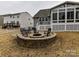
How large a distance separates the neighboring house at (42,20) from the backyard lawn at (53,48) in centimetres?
35

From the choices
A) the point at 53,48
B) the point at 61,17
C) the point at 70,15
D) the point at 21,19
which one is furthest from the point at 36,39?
the point at 70,15

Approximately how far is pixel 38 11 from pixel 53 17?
351mm

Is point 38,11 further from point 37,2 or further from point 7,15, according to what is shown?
point 7,15

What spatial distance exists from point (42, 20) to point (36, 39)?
430mm

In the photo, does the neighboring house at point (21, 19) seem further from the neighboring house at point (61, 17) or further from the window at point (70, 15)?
the window at point (70, 15)

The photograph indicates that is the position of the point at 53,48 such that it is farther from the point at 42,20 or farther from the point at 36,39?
the point at 42,20

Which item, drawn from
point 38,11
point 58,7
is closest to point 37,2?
point 38,11

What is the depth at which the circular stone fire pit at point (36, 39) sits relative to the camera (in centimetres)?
375

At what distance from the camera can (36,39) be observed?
3.75m

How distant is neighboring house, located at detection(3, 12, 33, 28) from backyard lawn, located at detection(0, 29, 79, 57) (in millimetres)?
207

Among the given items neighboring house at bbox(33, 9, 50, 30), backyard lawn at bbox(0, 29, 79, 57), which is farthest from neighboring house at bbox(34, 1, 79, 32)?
backyard lawn at bbox(0, 29, 79, 57)

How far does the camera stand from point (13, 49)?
3.84 meters

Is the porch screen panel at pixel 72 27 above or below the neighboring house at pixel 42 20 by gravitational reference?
below

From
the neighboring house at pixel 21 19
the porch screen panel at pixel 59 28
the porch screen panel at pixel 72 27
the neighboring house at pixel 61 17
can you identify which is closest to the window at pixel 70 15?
the neighboring house at pixel 61 17
